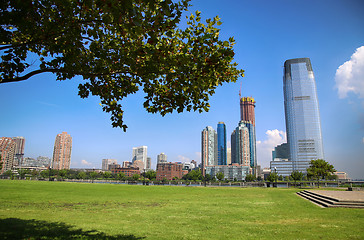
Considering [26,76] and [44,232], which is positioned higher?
[26,76]

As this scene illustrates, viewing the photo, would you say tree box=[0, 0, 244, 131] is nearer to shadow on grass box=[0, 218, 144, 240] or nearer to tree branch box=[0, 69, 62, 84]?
tree branch box=[0, 69, 62, 84]

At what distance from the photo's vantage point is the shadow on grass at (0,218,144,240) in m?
8.50

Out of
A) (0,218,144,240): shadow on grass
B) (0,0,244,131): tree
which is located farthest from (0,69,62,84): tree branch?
(0,218,144,240): shadow on grass

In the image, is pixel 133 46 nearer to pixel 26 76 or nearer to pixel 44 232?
pixel 26 76

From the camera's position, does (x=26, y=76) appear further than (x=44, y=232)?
No

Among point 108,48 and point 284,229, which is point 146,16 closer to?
point 108,48

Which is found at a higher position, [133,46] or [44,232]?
[133,46]

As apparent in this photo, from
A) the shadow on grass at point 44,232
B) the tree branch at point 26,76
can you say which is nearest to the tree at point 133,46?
the tree branch at point 26,76

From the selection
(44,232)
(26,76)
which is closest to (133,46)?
(26,76)

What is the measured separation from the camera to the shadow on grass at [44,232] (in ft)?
27.9

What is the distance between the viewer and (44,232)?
359 inches

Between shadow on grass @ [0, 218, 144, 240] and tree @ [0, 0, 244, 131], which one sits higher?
tree @ [0, 0, 244, 131]

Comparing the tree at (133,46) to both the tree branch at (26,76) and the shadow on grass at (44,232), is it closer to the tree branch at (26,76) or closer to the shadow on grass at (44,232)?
the tree branch at (26,76)

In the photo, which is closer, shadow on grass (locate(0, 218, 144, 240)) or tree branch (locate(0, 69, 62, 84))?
tree branch (locate(0, 69, 62, 84))
